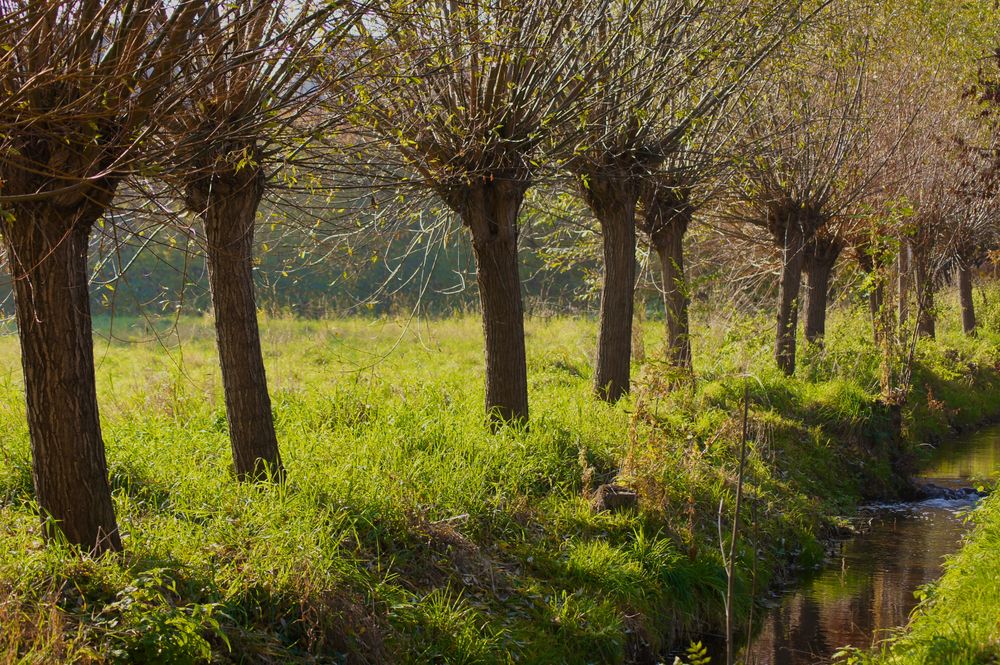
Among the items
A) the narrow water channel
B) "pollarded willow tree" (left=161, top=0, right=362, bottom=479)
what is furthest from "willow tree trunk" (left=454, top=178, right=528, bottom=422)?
the narrow water channel

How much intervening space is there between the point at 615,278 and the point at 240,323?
225 inches

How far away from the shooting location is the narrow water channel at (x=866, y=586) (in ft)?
24.0

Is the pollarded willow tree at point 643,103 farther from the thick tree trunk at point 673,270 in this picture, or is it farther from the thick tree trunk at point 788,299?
the thick tree trunk at point 788,299

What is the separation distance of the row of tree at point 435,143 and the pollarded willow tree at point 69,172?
16mm

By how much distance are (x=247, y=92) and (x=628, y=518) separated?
14.9ft

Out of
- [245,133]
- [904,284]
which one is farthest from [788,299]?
[245,133]

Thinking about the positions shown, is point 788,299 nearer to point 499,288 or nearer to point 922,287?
point 922,287

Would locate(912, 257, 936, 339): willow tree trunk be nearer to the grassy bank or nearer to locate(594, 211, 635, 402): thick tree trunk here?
the grassy bank

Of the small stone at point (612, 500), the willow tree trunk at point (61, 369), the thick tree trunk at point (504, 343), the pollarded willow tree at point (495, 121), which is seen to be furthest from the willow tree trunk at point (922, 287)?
the willow tree trunk at point (61, 369)

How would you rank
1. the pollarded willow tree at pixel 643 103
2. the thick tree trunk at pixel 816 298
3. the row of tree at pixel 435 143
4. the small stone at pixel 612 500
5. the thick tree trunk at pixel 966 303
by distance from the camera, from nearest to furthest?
1. the row of tree at pixel 435 143
2. the small stone at pixel 612 500
3. the pollarded willow tree at pixel 643 103
4. the thick tree trunk at pixel 816 298
5. the thick tree trunk at pixel 966 303

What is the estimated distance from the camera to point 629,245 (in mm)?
11492

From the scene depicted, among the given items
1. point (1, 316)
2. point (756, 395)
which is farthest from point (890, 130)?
point (1, 316)

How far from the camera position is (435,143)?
27.3ft

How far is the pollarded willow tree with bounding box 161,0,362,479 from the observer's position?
201 inches
